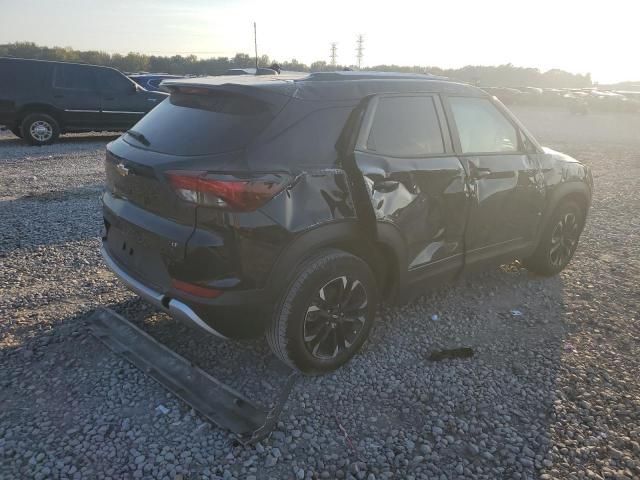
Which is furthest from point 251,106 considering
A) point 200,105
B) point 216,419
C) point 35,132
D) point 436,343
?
point 35,132

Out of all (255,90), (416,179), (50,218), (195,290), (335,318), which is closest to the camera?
(195,290)

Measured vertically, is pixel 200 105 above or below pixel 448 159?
above

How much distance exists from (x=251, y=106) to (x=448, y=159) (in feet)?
4.94

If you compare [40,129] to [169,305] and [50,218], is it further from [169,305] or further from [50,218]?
[169,305]

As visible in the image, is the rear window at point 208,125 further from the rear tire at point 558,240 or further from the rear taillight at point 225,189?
the rear tire at point 558,240

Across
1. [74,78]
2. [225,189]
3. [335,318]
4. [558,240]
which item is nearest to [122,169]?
[225,189]

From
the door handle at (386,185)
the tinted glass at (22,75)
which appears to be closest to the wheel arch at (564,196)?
the door handle at (386,185)

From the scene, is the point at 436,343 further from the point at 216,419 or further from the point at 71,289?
the point at 71,289

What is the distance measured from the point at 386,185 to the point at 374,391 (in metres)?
1.28

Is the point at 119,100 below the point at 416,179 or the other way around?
below

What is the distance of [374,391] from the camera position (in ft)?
A: 10.2

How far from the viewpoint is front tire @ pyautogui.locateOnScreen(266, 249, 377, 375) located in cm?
292

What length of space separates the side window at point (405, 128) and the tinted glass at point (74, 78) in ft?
36.1

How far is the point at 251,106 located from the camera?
9.54 feet
